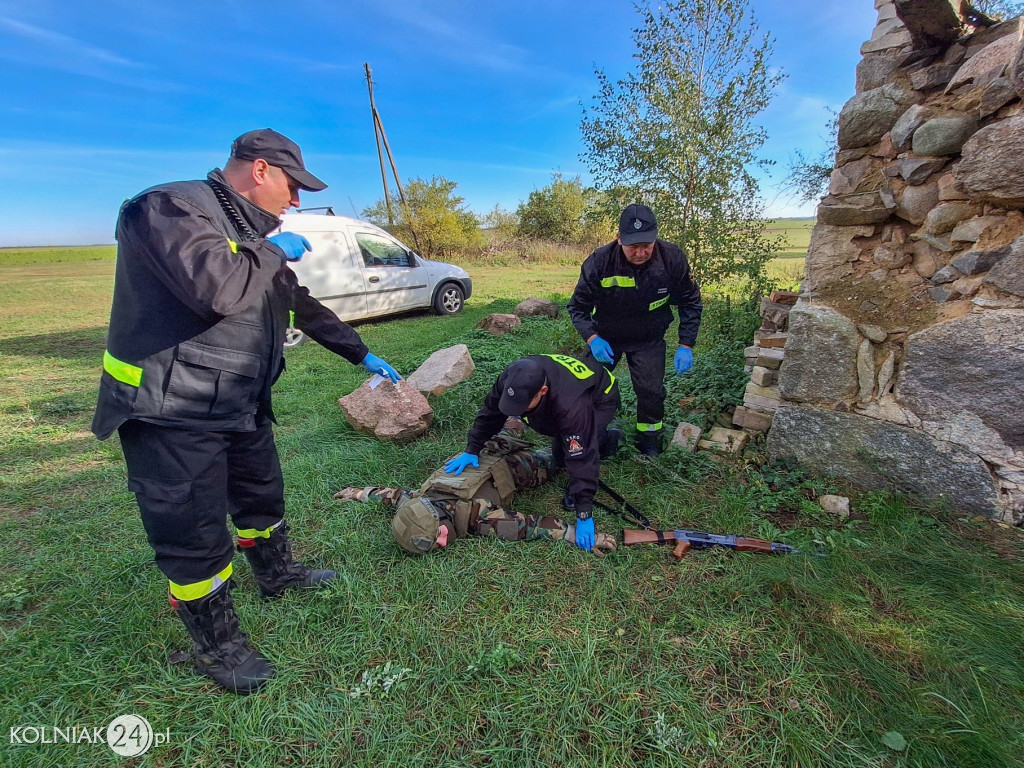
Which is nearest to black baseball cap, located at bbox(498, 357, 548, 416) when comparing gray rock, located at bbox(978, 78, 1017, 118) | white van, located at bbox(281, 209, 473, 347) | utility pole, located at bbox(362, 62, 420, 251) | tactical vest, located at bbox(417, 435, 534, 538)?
tactical vest, located at bbox(417, 435, 534, 538)

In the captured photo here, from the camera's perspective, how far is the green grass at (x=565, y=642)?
1.59m

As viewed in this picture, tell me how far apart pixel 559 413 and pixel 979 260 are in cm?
228

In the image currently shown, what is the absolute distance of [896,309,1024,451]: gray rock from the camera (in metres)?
2.29

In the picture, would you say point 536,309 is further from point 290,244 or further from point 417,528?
point 290,244

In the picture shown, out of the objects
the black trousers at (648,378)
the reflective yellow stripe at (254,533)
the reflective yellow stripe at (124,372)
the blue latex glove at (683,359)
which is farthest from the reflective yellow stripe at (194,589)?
the blue latex glove at (683,359)

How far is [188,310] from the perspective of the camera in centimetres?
151

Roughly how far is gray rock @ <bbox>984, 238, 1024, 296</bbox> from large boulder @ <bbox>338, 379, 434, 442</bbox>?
3593mm

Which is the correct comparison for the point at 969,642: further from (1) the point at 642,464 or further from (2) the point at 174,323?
(2) the point at 174,323

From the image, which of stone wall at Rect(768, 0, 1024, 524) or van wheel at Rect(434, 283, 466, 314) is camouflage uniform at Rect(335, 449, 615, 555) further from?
van wheel at Rect(434, 283, 466, 314)

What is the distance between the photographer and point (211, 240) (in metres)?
1.40

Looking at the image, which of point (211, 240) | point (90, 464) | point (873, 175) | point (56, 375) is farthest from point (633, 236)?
point (56, 375)

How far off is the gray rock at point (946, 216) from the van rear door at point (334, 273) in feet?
22.9

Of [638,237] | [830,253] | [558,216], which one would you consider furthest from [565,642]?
[558,216]

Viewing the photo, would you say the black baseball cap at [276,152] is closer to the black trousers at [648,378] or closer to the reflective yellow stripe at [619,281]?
the reflective yellow stripe at [619,281]
